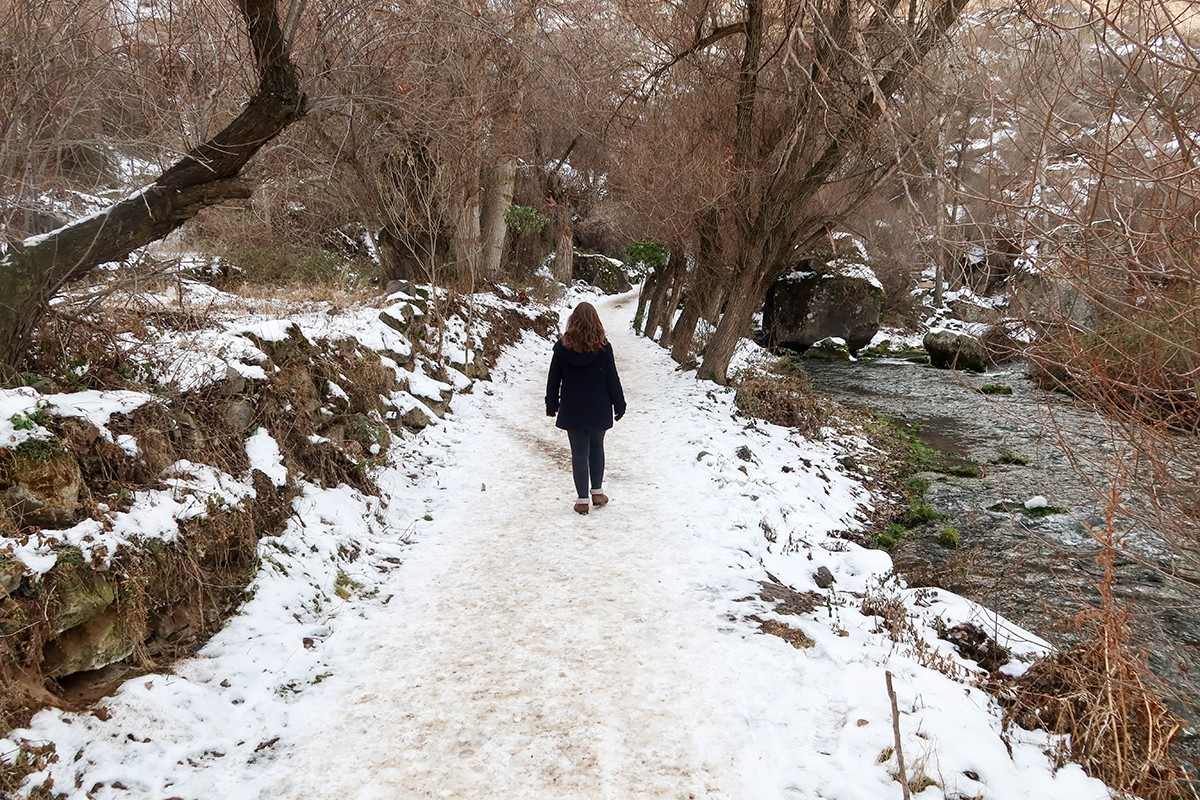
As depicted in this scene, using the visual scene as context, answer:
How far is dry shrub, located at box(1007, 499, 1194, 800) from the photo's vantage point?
298cm

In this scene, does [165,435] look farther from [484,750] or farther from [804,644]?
[804,644]

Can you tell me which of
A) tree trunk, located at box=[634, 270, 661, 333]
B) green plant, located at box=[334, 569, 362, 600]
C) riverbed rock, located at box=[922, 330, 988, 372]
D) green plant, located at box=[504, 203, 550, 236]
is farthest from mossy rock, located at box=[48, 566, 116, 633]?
tree trunk, located at box=[634, 270, 661, 333]

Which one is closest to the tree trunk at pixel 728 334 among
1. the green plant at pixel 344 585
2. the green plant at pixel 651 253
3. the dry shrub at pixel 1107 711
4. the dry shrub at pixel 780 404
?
the dry shrub at pixel 780 404

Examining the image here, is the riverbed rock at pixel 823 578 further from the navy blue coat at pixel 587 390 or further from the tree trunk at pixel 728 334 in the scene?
the tree trunk at pixel 728 334

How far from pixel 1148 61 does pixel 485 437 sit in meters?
7.10

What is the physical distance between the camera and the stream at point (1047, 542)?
4.64 metres

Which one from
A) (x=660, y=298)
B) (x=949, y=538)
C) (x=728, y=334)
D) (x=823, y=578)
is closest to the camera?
(x=823, y=578)

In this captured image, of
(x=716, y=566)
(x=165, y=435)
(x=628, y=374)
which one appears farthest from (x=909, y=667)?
(x=628, y=374)

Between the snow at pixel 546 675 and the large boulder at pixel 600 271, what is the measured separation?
32514 millimetres

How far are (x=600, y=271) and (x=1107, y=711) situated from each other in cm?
3800

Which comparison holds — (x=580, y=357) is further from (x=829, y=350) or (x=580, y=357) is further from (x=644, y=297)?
(x=829, y=350)

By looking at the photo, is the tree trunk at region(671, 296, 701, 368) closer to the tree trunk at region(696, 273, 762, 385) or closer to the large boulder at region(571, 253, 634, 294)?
the tree trunk at region(696, 273, 762, 385)

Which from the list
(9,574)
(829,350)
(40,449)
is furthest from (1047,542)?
(829,350)

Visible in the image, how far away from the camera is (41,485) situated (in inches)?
122
